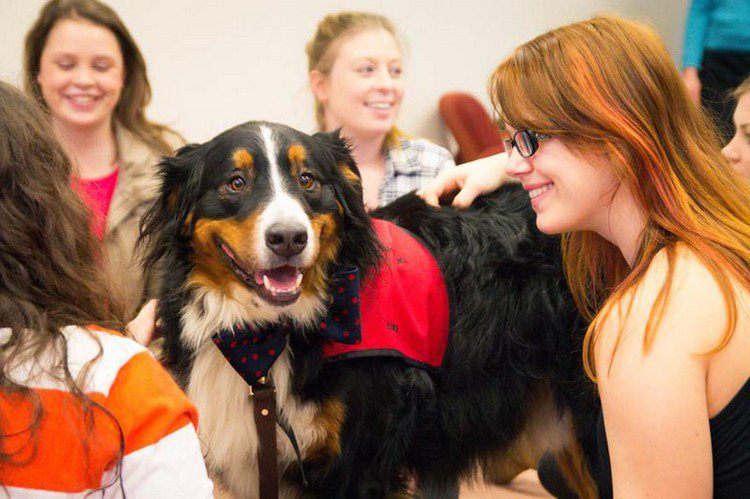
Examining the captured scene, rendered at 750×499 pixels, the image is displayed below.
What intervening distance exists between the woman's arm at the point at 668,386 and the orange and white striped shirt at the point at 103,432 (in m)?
0.62

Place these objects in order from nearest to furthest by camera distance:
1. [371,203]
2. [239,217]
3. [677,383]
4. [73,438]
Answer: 1. [73,438]
2. [677,383]
3. [239,217]
4. [371,203]

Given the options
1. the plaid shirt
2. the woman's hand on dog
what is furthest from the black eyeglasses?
the plaid shirt

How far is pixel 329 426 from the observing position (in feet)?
5.63

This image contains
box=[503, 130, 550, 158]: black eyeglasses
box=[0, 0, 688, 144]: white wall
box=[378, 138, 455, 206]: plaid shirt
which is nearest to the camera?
box=[503, 130, 550, 158]: black eyeglasses

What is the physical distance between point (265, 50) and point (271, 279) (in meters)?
2.23

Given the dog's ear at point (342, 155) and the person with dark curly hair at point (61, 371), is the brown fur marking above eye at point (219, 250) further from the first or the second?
the person with dark curly hair at point (61, 371)

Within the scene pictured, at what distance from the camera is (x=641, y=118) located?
1299mm

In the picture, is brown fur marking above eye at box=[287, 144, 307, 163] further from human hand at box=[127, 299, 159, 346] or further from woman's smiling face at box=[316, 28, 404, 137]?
woman's smiling face at box=[316, 28, 404, 137]

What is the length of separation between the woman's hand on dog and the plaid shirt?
608mm

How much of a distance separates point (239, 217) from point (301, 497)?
2.07 feet

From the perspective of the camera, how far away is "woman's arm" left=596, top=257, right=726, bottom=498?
1174mm

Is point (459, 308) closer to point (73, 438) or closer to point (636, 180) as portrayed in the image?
point (636, 180)

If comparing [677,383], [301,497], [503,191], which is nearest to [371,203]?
[503,191]

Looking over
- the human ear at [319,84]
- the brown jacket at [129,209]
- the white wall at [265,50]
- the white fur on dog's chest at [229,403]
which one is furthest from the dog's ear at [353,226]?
the white wall at [265,50]
